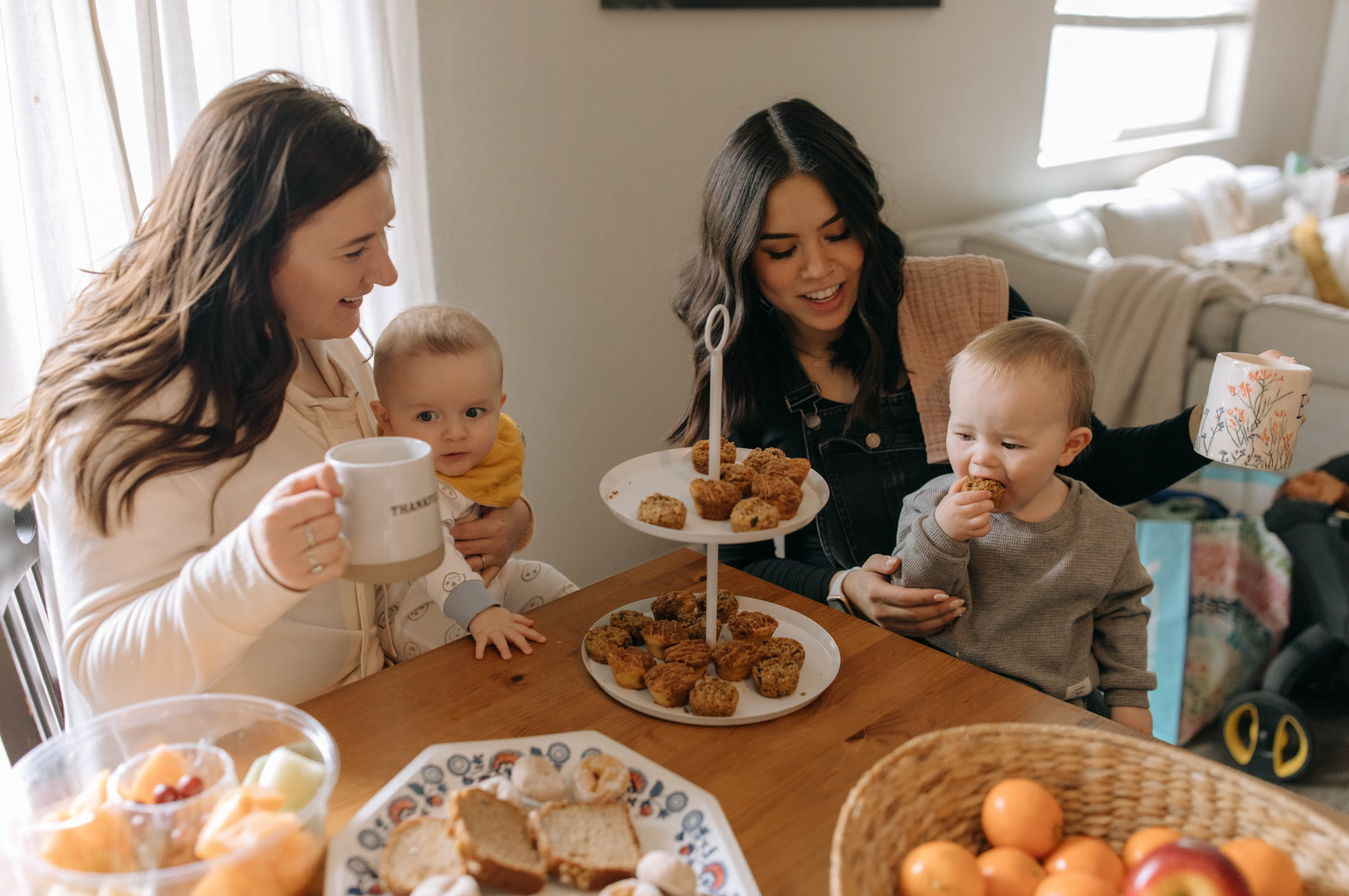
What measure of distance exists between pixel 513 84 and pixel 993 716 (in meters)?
1.77

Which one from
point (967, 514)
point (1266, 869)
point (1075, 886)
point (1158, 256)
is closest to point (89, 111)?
point (967, 514)

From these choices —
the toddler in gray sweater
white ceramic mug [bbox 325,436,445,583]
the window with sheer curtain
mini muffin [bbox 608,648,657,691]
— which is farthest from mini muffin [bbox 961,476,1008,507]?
the window with sheer curtain

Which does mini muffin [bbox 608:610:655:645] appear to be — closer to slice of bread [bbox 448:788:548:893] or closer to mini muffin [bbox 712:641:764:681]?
mini muffin [bbox 712:641:764:681]

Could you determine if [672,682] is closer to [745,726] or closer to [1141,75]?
[745,726]

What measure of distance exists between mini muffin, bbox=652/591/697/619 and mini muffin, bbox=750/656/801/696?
144 mm

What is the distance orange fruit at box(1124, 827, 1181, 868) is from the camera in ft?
2.60

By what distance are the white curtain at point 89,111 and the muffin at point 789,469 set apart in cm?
102

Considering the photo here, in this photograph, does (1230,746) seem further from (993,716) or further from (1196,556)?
(993,716)

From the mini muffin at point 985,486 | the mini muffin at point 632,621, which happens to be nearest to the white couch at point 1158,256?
the mini muffin at point 985,486

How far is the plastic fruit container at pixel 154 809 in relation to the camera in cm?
69

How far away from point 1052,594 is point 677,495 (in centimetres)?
57

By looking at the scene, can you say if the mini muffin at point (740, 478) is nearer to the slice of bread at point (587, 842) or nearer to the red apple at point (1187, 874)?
the slice of bread at point (587, 842)

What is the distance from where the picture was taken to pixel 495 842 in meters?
0.83

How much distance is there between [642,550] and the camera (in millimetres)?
2850
